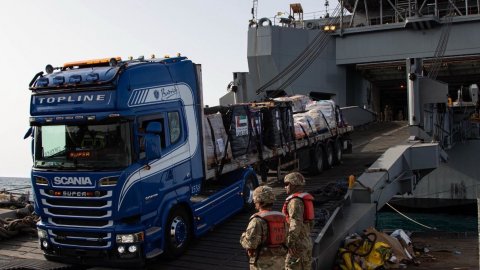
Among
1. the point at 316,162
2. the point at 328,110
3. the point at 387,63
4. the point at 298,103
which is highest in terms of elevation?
the point at 387,63

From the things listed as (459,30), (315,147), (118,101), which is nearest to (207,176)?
(118,101)

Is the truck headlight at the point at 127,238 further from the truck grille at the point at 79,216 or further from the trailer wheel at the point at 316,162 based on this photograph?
the trailer wheel at the point at 316,162

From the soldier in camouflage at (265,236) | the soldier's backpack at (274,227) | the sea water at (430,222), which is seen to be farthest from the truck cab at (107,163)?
the sea water at (430,222)

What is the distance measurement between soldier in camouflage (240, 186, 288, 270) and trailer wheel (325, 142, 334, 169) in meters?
10.2

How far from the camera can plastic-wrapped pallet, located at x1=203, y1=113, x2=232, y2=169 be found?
379 inches

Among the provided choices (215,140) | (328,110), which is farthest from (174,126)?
(328,110)

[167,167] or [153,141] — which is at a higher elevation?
[153,141]

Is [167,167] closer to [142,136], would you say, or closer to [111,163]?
[142,136]

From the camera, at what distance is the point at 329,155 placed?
15336mm

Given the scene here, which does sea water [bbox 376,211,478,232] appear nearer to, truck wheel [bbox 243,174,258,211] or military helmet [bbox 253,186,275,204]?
truck wheel [bbox 243,174,258,211]

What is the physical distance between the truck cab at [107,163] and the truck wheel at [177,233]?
2 centimetres

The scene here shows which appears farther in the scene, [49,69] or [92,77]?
[49,69]

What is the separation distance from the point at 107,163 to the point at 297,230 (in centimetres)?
299

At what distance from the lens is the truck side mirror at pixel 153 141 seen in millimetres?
7191
